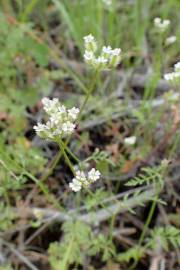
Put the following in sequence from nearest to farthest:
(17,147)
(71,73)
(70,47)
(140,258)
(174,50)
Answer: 1. (140,258)
2. (17,147)
3. (71,73)
4. (174,50)
5. (70,47)

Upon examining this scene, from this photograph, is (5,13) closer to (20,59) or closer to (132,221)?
(20,59)

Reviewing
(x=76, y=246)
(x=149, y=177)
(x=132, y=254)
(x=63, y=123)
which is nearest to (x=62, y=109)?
(x=63, y=123)

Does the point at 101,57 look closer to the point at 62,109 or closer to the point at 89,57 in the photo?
the point at 89,57

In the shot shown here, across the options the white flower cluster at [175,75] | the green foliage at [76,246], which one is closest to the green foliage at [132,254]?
the green foliage at [76,246]

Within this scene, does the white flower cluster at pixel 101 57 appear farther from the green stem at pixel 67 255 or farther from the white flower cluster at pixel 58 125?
the green stem at pixel 67 255

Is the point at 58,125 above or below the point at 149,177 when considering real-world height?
above

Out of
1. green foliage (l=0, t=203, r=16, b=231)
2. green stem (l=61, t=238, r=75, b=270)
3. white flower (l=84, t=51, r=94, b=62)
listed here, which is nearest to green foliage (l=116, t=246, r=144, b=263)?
green stem (l=61, t=238, r=75, b=270)

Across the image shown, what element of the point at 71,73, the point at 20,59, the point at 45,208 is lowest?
the point at 45,208

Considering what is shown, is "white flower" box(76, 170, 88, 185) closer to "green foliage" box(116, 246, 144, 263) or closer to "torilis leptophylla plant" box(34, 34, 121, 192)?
"torilis leptophylla plant" box(34, 34, 121, 192)

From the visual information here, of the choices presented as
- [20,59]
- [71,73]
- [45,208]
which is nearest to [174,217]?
[45,208]

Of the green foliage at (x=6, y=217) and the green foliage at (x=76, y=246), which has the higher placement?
the green foliage at (x=6, y=217)

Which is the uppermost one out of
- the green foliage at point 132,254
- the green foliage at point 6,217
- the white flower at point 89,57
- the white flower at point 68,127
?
the white flower at point 89,57
